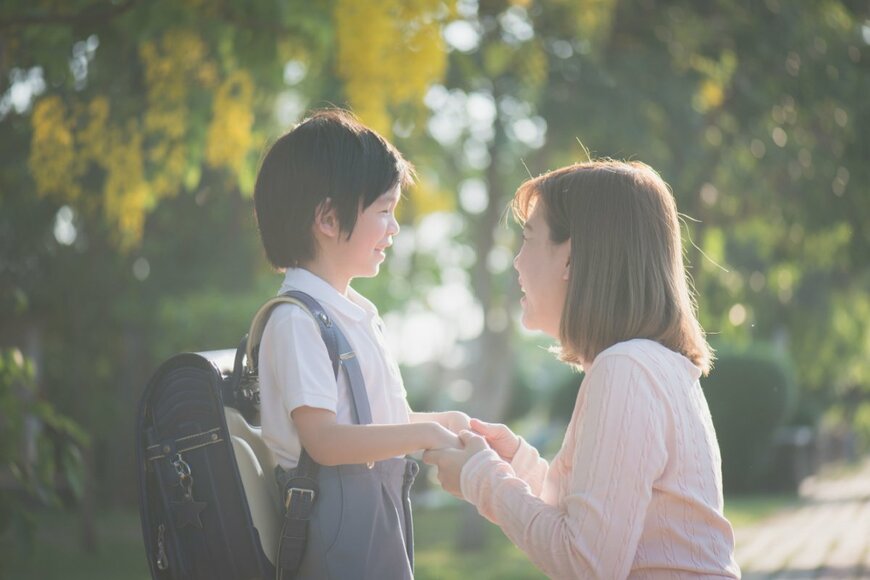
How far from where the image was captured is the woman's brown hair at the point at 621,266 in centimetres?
253

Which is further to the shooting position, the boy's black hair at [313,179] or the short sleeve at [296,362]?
the boy's black hair at [313,179]

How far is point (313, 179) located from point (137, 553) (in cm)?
1188

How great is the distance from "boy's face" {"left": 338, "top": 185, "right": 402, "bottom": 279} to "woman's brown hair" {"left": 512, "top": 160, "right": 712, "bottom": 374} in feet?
1.41

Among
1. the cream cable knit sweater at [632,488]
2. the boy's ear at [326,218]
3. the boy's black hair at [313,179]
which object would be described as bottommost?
the cream cable knit sweater at [632,488]

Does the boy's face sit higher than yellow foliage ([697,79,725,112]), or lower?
lower

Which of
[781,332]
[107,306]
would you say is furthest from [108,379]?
[781,332]

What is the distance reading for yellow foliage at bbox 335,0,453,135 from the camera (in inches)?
290

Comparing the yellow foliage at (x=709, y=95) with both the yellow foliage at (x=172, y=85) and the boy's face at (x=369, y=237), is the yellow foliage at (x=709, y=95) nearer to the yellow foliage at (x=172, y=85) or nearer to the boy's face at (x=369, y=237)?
the yellow foliage at (x=172, y=85)

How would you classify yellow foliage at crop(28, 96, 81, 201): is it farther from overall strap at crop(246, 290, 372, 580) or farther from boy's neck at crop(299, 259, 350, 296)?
overall strap at crop(246, 290, 372, 580)

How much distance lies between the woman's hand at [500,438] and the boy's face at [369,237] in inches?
19.6

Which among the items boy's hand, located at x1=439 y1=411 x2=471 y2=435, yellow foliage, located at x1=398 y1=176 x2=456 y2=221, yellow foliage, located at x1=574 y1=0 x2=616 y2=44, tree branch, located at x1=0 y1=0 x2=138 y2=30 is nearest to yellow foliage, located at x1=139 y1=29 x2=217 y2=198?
tree branch, located at x1=0 y1=0 x2=138 y2=30

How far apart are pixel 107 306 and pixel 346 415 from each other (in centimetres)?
1440

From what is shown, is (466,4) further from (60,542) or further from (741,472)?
(741,472)

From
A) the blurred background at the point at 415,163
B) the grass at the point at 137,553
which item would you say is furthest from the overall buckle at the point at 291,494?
the grass at the point at 137,553
